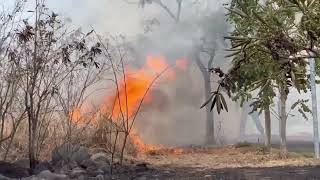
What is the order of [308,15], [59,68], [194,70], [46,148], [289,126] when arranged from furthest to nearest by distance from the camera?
1. [289,126]
2. [194,70]
3. [46,148]
4. [59,68]
5. [308,15]

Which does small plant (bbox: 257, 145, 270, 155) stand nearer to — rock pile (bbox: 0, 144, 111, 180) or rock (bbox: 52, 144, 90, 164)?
rock pile (bbox: 0, 144, 111, 180)

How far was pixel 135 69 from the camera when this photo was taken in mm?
21703

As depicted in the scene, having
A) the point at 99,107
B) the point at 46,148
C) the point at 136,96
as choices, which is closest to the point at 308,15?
the point at 46,148

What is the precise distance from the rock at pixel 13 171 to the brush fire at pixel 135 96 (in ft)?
9.29

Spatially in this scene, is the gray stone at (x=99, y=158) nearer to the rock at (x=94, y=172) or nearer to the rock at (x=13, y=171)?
the rock at (x=94, y=172)

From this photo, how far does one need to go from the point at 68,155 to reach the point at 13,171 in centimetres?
170

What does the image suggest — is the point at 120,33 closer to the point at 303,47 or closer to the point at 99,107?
the point at 99,107

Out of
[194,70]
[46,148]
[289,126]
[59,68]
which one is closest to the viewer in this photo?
[59,68]

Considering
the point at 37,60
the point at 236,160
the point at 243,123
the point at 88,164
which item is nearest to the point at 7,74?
the point at 37,60

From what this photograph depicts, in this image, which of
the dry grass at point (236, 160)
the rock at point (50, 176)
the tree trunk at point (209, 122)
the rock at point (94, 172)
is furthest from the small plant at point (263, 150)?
the rock at point (50, 176)

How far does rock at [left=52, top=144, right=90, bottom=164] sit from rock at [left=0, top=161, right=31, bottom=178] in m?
1.16

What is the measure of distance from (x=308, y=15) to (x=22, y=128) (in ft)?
33.9

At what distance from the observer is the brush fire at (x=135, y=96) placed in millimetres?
15000

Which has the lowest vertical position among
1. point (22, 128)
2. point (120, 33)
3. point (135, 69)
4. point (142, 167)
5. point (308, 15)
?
point (142, 167)
